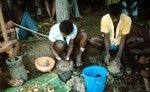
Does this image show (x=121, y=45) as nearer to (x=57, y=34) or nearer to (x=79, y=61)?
(x=79, y=61)

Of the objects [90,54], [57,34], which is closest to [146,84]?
[90,54]

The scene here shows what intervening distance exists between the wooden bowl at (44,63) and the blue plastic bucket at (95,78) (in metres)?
1.03

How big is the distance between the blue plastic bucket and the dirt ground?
1.34 feet

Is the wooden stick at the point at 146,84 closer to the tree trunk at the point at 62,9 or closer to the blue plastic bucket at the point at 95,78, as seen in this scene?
the blue plastic bucket at the point at 95,78

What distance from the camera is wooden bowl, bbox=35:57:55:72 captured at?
6308mm

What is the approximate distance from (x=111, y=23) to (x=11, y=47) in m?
1.98

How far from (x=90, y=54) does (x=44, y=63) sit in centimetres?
109

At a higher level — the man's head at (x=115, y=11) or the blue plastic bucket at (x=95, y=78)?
the man's head at (x=115, y=11)

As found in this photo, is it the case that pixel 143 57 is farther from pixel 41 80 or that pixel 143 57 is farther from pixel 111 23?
pixel 41 80

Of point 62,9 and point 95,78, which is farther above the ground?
point 62,9

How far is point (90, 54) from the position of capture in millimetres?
6895

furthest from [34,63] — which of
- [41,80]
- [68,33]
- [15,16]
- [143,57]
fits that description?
[143,57]

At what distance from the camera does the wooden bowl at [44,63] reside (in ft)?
20.7

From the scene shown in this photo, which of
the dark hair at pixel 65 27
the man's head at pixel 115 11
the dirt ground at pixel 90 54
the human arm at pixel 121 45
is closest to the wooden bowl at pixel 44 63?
the dirt ground at pixel 90 54
